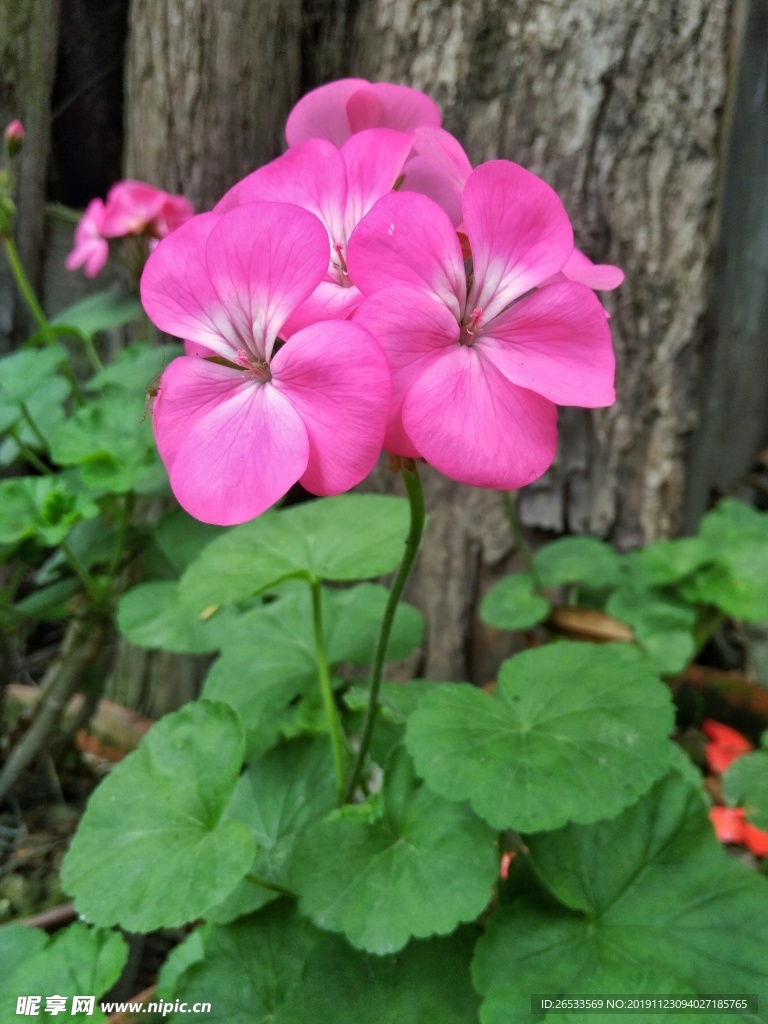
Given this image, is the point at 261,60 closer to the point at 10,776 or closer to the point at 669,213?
the point at 669,213

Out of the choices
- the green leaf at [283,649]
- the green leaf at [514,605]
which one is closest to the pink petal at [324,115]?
the green leaf at [283,649]

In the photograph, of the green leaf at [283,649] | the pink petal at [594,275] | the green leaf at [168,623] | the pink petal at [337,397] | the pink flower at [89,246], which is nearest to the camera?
the pink petal at [337,397]

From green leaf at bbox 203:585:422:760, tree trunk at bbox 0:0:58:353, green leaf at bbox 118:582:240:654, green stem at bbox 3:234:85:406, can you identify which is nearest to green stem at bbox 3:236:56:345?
green stem at bbox 3:234:85:406

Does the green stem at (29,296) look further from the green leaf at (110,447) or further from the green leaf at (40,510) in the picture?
the green leaf at (40,510)

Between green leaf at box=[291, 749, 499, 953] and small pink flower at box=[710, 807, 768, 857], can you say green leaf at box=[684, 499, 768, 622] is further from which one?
green leaf at box=[291, 749, 499, 953]

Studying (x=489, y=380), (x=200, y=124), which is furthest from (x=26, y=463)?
(x=489, y=380)

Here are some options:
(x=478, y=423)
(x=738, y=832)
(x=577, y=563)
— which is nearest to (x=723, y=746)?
(x=738, y=832)
